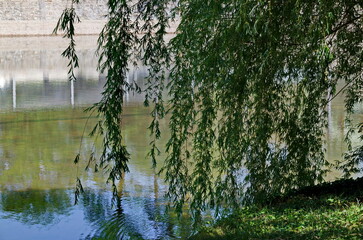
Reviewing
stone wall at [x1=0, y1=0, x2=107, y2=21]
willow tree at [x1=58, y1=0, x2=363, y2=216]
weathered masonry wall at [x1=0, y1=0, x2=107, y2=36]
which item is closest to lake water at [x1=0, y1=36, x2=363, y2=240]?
willow tree at [x1=58, y1=0, x2=363, y2=216]

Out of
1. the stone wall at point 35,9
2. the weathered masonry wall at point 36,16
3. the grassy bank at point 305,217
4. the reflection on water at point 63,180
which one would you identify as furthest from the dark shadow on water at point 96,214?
the weathered masonry wall at point 36,16

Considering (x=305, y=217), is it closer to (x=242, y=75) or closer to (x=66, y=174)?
(x=242, y=75)

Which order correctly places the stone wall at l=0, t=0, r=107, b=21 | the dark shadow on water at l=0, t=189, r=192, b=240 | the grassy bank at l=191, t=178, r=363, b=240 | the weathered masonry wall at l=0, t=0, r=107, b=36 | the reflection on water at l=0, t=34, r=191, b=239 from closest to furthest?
the grassy bank at l=191, t=178, r=363, b=240 < the dark shadow on water at l=0, t=189, r=192, b=240 < the reflection on water at l=0, t=34, r=191, b=239 < the stone wall at l=0, t=0, r=107, b=21 < the weathered masonry wall at l=0, t=0, r=107, b=36

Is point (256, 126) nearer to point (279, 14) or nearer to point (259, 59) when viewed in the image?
point (259, 59)

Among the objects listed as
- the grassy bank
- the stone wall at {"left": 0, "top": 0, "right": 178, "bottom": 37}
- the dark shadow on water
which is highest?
the stone wall at {"left": 0, "top": 0, "right": 178, "bottom": 37}

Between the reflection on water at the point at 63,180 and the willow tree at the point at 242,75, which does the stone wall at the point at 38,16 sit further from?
the willow tree at the point at 242,75

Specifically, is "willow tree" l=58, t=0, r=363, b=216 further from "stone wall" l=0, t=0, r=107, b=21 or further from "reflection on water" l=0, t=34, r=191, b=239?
"stone wall" l=0, t=0, r=107, b=21

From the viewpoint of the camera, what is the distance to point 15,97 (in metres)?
13.2

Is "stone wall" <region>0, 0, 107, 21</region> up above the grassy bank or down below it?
above

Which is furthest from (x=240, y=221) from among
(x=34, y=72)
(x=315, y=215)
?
(x=34, y=72)

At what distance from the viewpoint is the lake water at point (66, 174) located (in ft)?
19.8

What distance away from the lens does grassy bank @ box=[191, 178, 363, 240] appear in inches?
145

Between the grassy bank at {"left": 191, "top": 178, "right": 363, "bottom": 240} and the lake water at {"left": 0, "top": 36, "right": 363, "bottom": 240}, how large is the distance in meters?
1.44

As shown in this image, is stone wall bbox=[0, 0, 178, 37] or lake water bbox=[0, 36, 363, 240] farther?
stone wall bbox=[0, 0, 178, 37]
